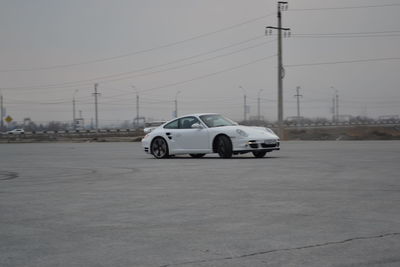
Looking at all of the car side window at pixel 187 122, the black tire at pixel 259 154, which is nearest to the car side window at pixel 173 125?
the car side window at pixel 187 122

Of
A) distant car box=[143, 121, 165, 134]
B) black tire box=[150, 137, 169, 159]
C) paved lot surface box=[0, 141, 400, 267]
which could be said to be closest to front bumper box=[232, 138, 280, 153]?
black tire box=[150, 137, 169, 159]

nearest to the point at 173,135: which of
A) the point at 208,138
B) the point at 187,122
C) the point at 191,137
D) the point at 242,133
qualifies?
the point at 187,122

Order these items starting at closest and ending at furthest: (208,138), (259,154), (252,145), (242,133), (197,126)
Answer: (252,145), (242,133), (208,138), (259,154), (197,126)

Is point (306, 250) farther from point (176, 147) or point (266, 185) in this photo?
point (176, 147)

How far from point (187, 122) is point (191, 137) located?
2.13 ft

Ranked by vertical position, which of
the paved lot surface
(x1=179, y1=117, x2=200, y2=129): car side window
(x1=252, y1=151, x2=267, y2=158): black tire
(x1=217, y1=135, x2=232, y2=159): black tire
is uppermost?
(x1=179, y1=117, x2=200, y2=129): car side window

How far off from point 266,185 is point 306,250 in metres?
5.51

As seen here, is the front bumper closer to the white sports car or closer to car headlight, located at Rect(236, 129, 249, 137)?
the white sports car

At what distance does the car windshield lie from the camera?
20.4 m

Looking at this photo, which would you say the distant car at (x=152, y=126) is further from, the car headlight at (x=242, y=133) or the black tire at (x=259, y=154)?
the car headlight at (x=242, y=133)

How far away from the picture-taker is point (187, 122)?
68.6 ft

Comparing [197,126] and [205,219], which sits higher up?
[197,126]

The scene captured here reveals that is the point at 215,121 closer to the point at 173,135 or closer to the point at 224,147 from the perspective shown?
the point at 224,147

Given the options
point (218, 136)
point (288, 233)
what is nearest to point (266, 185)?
point (288, 233)
